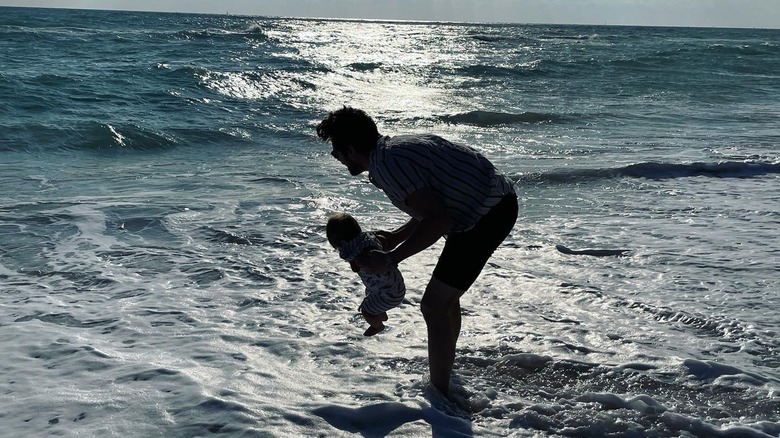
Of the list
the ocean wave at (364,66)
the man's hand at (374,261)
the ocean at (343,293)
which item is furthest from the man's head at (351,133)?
the ocean wave at (364,66)

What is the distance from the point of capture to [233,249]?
24.4 feet

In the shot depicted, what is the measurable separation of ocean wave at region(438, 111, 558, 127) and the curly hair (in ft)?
49.4

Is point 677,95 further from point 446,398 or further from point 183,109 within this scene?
point 446,398

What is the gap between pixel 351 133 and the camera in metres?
3.56

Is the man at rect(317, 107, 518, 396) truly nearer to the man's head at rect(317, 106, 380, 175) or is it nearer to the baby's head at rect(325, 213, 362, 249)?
the man's head at rect(317, 106, 380, 175)

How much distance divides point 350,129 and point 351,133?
2cm

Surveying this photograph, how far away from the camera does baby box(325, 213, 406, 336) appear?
12.2 ft

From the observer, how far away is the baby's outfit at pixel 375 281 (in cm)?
372

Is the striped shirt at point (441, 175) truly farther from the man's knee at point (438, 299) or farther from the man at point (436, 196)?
the man's knee at point (438, 299)

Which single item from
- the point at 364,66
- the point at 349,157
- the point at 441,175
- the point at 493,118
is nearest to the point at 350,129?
the point at 349,157

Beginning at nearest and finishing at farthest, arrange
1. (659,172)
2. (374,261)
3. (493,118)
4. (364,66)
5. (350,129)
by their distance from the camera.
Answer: (350,129)
(374,261)
(659,172)
(493,118)
(364,66)

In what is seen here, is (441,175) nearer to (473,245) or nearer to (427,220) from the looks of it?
(427,220)

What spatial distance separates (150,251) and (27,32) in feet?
110

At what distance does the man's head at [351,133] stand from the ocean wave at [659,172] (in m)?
7.50
